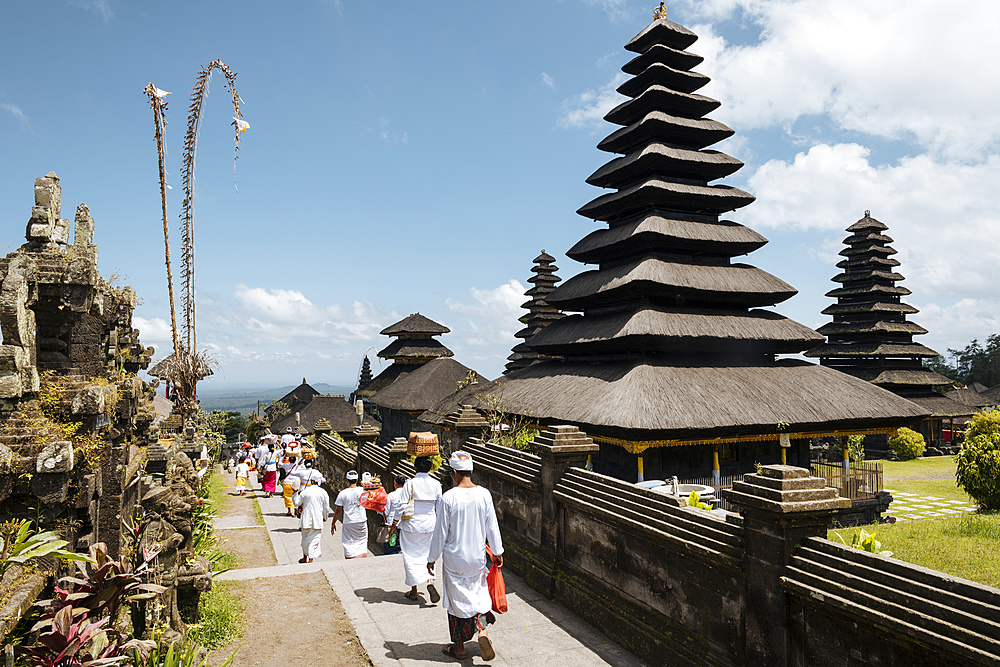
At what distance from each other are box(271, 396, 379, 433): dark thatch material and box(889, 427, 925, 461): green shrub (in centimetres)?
3252

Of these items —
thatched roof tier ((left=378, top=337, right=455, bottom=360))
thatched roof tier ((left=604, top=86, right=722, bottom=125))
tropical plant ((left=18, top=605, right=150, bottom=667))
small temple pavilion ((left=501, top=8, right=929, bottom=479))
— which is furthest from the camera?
thatched roof tier ((left=378, top=337, right=455, bottom=360))

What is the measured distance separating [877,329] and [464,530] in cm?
3744

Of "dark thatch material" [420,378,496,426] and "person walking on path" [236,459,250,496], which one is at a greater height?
"dark thatch material" [420,378,496,426]

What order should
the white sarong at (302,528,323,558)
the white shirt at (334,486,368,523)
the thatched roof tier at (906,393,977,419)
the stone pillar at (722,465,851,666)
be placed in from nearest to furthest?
the stone pillar at (722,465,851,666) → the white shirt at (334,486,368,523) → the white sarong at (302,528,323,558) → the thatched roof tier at (906,393,977,419)

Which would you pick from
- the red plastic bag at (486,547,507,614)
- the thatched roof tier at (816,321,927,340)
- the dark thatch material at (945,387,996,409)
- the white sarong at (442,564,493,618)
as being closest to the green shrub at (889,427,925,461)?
the thatched roof tier at (816,321,927,340)

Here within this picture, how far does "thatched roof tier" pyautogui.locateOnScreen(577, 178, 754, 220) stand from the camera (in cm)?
2083

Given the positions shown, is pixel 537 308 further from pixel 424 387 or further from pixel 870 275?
→ pixel 870 275

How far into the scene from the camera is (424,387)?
36.9m

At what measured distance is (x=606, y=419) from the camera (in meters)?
15.2

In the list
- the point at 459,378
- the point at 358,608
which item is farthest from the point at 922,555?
the point at 459,378

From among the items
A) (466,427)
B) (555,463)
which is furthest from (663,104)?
(555,463)

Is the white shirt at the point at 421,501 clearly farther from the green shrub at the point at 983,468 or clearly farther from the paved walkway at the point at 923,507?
the paved walkway at the point at 923,507

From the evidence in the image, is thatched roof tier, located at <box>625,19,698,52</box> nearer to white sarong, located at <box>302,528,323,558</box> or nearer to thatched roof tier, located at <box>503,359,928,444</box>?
thatched roof tier, located at <box>503,359,928,444</box>

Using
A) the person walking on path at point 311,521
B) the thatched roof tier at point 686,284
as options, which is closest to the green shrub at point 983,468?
the thatched roof tier at point 686,284
